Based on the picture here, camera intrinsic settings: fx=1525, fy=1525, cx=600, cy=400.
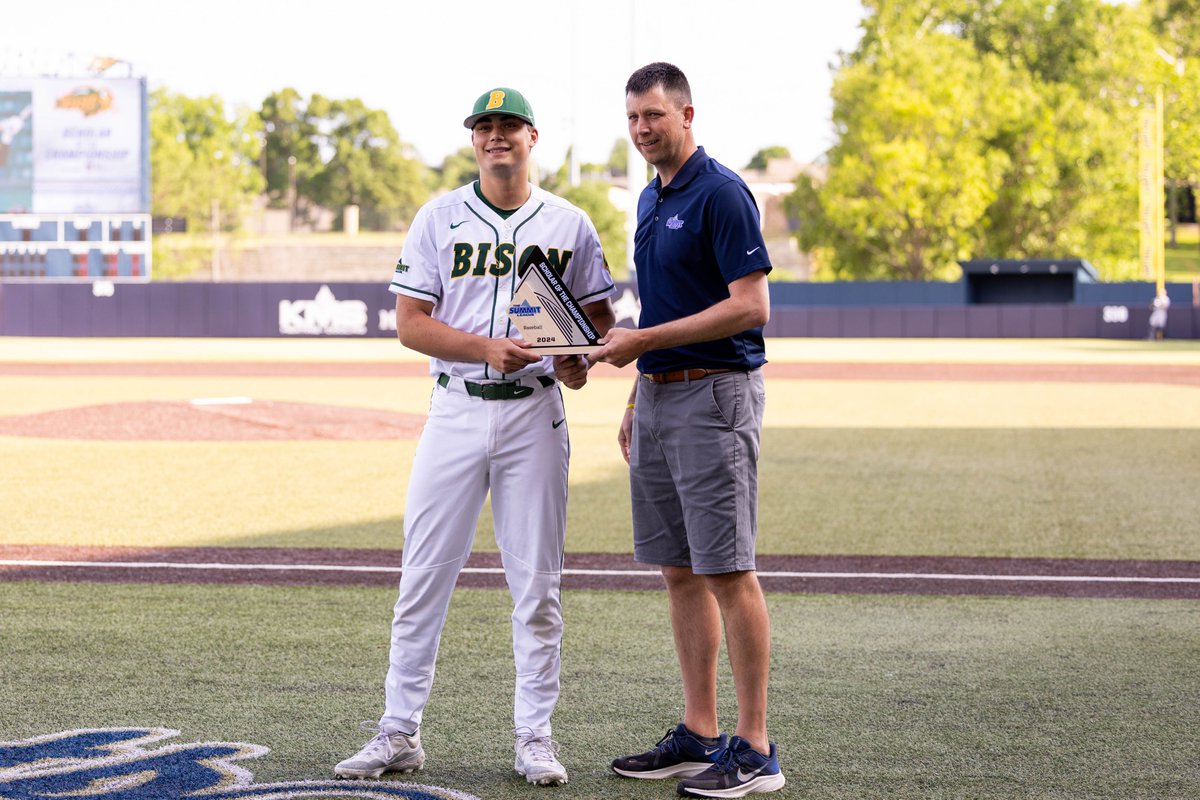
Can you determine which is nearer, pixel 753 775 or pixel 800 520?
pixel 753 775

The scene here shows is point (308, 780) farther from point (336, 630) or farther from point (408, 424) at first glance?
point (408, 424)

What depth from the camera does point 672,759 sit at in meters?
4.64

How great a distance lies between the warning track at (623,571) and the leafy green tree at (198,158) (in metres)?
68.2

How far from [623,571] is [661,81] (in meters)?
4.38

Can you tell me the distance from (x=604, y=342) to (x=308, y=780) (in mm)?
1543

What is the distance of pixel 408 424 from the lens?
682 inches

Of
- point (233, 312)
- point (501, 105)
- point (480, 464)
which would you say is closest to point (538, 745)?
point (480, 464)


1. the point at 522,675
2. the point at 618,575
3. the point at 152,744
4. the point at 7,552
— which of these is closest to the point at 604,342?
the point at 522,675

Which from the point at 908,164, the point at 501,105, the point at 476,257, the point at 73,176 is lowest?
the point at 476,257

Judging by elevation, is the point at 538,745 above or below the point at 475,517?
below

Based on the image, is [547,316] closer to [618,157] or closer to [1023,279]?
[1023,279]

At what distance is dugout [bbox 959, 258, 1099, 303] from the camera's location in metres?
47.2

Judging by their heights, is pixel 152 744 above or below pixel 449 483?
below

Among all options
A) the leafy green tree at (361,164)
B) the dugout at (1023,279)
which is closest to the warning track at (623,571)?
the dugout at (1023,279)
